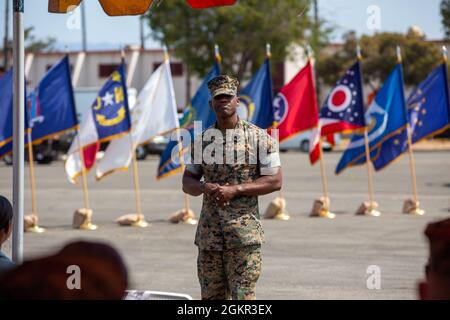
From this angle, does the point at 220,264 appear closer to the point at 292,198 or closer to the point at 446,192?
the point at 292,198

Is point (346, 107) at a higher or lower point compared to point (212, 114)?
higher

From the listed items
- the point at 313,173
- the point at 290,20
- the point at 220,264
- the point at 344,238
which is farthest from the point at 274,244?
the point at 290,20

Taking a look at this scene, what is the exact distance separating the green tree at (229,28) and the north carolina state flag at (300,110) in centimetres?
3521

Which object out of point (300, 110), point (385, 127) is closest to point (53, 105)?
point (300, 110)

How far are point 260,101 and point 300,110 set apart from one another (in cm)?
92

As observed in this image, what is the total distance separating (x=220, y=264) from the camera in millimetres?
5453

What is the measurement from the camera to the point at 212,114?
14930mm

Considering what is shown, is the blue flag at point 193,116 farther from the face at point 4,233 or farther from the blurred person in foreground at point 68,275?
the blurred person in foreground at point 68,275

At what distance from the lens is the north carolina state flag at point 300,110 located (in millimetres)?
16266

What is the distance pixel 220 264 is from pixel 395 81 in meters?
11.9

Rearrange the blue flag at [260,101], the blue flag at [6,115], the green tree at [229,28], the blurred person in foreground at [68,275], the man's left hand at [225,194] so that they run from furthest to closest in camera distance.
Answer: the green tree at [229,28]
the blue flag at [260,101]
the blue flag at [6,115]
the man's left hand at [225,194]
the blurred person in foreground at [68,275]

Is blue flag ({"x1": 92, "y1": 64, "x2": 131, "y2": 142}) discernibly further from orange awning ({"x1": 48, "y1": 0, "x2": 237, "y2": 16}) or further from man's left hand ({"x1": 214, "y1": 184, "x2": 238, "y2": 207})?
man's left hand ({"x1": 214, "y1": 184, "x2": 238, "y2": 207})

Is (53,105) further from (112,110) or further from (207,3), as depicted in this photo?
(207,3)

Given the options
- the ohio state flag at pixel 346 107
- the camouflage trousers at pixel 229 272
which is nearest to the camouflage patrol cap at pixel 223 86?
the camouflage trousers at pixel 229 272
